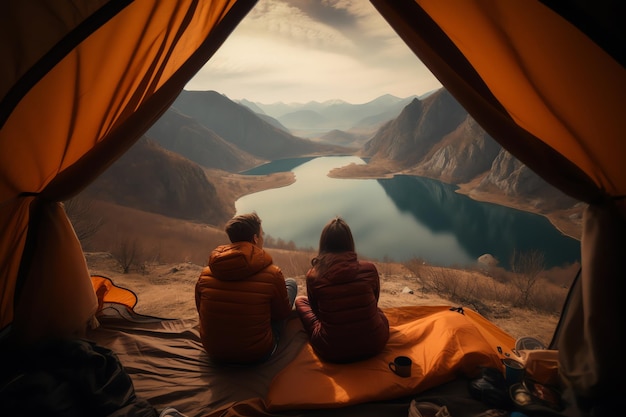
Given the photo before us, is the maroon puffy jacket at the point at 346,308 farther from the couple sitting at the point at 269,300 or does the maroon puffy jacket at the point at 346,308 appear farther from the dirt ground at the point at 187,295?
the dirt ground at the point at 187,295

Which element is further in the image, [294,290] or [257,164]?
[257,164]

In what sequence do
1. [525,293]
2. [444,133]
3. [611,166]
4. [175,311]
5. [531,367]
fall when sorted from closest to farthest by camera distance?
[611,166], [531,367], [175,311], [525,293], [444,133]

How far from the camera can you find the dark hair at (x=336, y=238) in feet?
7.60

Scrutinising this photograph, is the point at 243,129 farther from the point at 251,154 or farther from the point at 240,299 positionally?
the point at 240,299

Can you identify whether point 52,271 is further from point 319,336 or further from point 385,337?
point 385,337

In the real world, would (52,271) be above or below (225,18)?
below

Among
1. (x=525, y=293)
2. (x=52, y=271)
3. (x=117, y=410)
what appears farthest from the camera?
(x=525, y=293)

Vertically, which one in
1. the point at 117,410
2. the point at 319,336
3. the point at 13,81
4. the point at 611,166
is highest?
the point at 13,81

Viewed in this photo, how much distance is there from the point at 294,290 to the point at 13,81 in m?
2.63

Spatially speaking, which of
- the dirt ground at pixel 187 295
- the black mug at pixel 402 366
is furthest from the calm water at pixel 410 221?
the black mug at pixel 402 366

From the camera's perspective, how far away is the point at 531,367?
2.03m

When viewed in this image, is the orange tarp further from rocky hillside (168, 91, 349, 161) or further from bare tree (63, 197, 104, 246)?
rocky hillside (168, 91, 349, 161)

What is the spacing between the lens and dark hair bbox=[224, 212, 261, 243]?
230 centimetres

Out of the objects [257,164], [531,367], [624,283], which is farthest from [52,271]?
[257,164]
